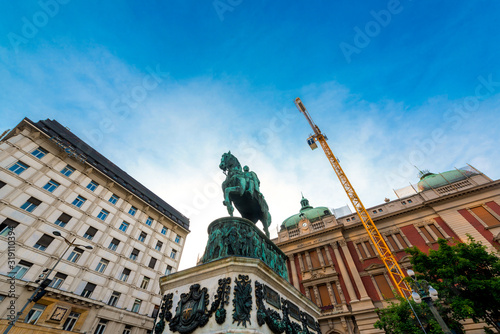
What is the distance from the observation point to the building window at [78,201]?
22395mm

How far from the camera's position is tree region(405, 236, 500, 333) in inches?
465

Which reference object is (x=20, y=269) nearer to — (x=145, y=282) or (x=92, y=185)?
(x=92, y=185)

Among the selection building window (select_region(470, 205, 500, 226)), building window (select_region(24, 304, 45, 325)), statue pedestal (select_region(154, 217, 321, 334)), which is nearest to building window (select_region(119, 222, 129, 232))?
building window (select_region(24, 304, 45, 325))

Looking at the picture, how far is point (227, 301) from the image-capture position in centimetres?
361

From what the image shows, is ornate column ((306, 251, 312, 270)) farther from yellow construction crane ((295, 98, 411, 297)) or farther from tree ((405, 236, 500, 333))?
tree ((405, 236, 500, 333))

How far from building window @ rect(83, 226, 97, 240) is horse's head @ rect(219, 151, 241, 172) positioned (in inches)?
852

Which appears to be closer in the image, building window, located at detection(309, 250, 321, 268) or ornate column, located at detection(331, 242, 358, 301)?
ornate column, located at detection(331, 242, 358, 301)

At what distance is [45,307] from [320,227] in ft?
89.4

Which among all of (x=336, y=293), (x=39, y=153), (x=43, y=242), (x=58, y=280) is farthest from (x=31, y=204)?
(x=336, y=293)

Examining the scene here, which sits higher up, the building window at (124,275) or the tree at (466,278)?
the building window at (124,275)

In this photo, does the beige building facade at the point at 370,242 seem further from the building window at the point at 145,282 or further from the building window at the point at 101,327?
the building window at the point at 101,327

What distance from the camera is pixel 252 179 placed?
7.70m

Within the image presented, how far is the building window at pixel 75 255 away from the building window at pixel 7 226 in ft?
15.5

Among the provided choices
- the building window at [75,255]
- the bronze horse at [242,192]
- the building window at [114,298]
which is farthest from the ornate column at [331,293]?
the building window at [75,255]
